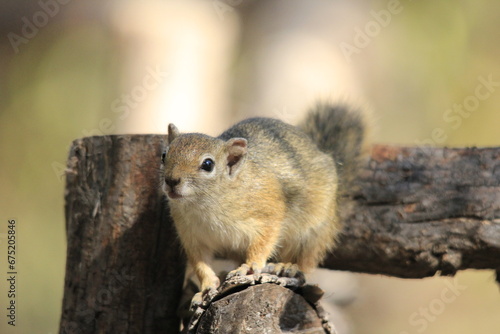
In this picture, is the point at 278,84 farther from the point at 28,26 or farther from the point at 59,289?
the point at 59,289

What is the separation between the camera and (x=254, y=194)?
3.37 metres

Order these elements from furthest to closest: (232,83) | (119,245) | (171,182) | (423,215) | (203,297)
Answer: (232,83)
(423,215)
(119,245)
(203,297)
(171,182)

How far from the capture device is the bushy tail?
4027mm

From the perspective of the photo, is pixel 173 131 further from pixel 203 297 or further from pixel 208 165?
pixel 203 297

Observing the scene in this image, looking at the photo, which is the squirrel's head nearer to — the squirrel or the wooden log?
the squirrel

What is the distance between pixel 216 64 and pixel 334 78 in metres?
1.80

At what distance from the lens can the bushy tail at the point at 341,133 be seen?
159 inches

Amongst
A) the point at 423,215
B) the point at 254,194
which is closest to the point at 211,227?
the point at 254,194

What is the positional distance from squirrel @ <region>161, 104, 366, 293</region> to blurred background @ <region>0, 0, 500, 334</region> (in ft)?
8.41

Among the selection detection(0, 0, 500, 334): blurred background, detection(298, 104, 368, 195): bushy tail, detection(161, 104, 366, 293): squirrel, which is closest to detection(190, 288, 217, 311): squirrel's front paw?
detection(161, 104, 366, 293): squirrel

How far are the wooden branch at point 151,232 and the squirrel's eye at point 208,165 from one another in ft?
1.72

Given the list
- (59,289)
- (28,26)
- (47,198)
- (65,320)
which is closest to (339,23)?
(28,26)

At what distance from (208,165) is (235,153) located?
0.74 feet

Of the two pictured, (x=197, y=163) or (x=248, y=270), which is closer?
(x=197, y=163)
